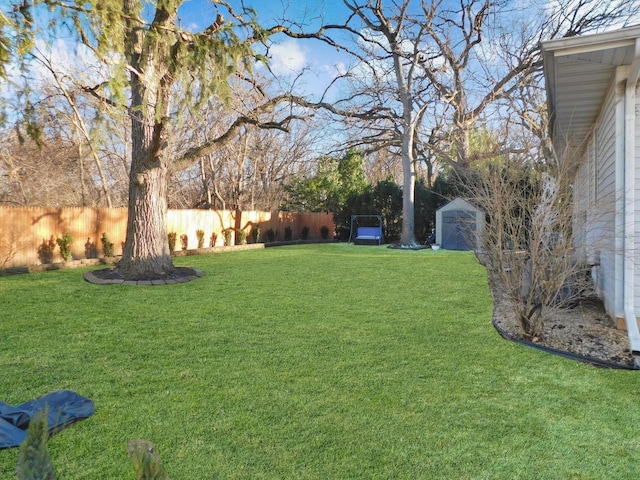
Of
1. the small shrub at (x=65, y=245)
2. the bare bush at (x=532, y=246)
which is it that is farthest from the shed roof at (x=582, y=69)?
the small shrub at (x=65, y=245)

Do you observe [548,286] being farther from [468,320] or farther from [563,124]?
[563,124]

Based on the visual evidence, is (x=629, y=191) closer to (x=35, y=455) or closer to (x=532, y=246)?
(x=532, y=246)

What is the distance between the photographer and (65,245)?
30.1 ft

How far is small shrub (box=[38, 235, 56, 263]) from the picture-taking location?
9.02m

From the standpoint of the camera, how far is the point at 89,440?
214cm

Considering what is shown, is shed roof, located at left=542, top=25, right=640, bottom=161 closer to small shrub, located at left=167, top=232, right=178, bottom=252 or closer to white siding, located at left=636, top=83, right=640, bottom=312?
white siding, located at left=636, top=83, right=640, bottom=312

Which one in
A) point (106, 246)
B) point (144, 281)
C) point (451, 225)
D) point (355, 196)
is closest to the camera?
point (144, 281)

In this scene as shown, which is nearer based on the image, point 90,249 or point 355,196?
point 90,249

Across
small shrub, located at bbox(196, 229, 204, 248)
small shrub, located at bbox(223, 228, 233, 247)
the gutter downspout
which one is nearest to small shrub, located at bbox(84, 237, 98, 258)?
small shrub, located at bbox(196, 229, 204, 248)

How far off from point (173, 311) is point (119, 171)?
45.4 feet

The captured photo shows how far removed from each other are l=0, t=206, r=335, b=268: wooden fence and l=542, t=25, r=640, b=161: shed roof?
384 inches

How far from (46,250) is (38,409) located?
8.33 metres

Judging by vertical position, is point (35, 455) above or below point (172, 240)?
below

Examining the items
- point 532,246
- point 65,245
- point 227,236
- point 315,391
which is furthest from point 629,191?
point 227,236
